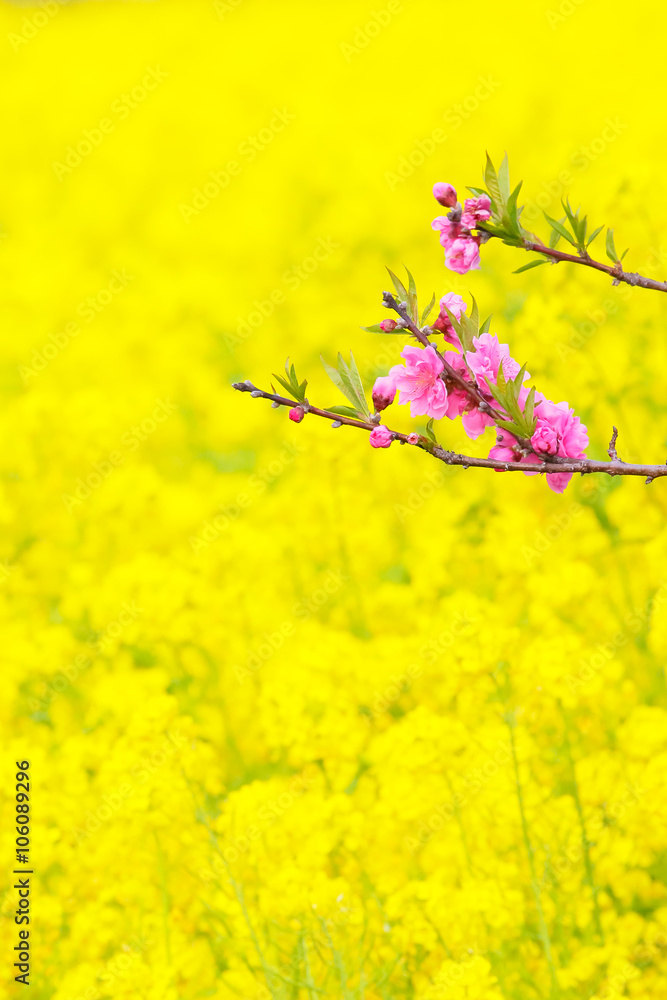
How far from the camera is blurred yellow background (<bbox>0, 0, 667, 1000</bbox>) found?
2.77 metres

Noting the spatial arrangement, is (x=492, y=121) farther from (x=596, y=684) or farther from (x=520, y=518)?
(x=596, y=684)

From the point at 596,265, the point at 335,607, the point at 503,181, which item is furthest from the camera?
the point at 335,607

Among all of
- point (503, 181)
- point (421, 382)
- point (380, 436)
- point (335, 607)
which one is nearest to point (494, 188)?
point (503, 181)

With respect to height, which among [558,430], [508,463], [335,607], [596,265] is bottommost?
[508,463]

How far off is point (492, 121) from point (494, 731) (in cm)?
547

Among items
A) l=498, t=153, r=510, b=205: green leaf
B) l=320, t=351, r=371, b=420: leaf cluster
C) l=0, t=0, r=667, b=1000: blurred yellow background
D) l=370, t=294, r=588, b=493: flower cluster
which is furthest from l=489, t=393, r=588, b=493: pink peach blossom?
l=0, t=0, r=667, b=1000: blurred yellow background

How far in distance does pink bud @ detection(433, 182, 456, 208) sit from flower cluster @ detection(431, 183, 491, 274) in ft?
0.08

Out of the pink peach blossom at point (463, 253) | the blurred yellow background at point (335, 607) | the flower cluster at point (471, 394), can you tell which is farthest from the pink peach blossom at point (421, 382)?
the blurred yellow background at point (335, 607)

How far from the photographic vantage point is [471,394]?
1.75 m

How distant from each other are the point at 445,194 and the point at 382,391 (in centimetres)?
35

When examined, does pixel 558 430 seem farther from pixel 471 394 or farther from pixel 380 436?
pixel 380 436

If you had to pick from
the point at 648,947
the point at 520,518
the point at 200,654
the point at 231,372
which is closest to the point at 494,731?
the point at 648,947

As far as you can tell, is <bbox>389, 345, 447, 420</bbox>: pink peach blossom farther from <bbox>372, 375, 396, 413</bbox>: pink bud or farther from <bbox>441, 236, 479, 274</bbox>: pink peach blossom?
<bbox>441, 236, 479, 274</bbox>: pink peach blossom

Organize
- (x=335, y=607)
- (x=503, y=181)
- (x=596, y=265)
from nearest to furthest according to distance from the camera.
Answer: (x=503, y=181), (x=596, y=265), (x=335, y=607)
